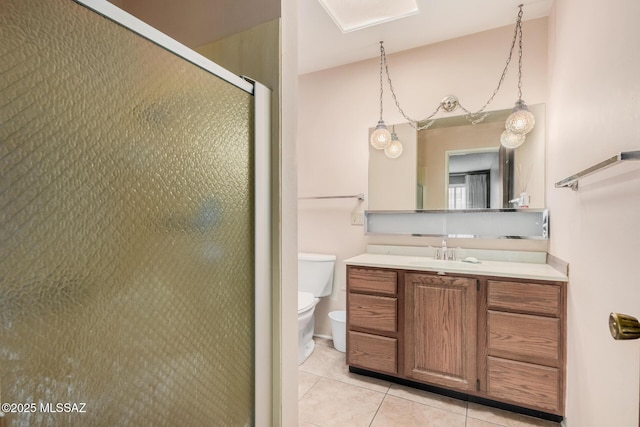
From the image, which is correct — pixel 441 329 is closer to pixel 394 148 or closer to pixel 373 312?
pixel 373 312

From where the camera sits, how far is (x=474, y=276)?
66.5 inches

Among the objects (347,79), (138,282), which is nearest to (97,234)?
(138,282)

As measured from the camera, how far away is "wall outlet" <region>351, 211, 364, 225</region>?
247 centimetres

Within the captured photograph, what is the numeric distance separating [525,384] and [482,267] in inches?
25.0

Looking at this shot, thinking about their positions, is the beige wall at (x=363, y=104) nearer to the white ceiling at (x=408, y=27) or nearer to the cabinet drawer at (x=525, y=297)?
the white ceiling at (x=408, y=27)

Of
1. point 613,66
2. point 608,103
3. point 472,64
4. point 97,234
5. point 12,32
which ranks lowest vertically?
point 97,234

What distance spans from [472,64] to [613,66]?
51.2 inches

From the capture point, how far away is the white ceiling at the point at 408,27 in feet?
5.97

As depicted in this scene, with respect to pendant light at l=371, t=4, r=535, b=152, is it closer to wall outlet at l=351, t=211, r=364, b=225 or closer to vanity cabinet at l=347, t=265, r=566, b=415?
wall outlet at l=351, t=211, r=364, b=225

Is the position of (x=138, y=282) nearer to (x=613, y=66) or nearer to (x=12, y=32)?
(x=12, y=32)

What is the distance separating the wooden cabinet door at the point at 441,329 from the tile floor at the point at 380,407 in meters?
0.13

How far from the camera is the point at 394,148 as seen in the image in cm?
233

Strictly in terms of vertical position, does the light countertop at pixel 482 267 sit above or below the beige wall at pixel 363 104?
below

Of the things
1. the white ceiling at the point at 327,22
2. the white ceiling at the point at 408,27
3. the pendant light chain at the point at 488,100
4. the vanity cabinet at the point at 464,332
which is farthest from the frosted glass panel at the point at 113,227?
the pendant light chain at the point at 488,100
